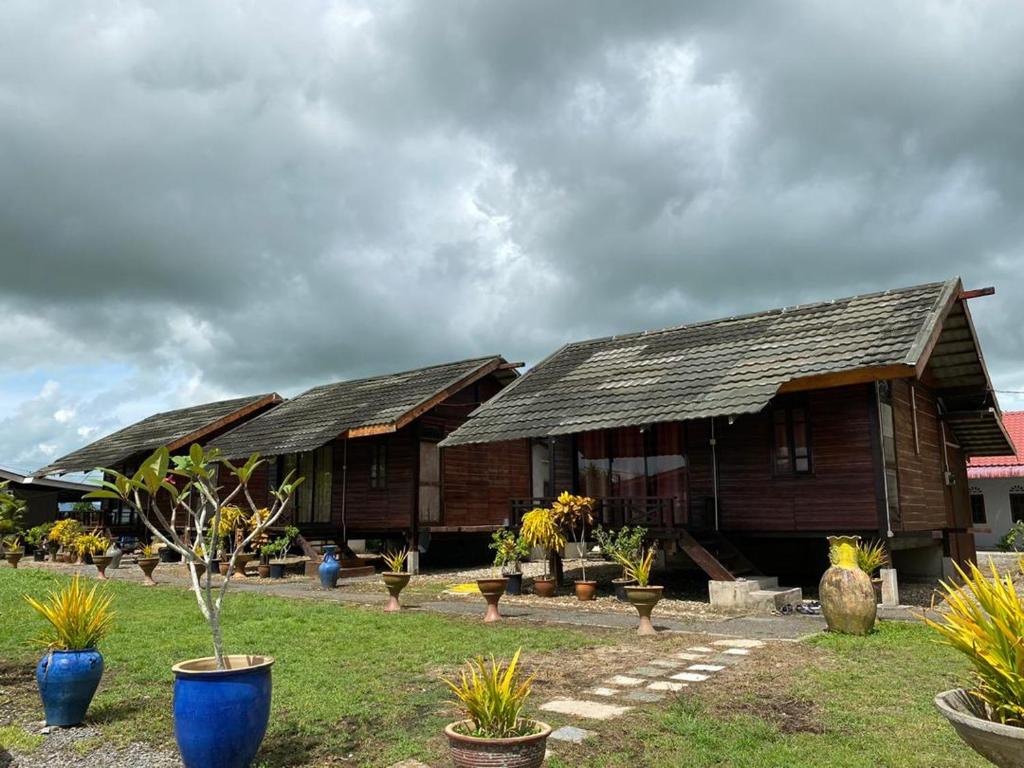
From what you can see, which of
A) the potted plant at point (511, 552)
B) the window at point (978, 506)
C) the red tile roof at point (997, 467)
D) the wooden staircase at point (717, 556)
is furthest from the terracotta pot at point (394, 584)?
the window at point (978, 506)

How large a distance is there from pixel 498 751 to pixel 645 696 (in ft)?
9.81

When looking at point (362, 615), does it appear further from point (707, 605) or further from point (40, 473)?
point (40, 473)

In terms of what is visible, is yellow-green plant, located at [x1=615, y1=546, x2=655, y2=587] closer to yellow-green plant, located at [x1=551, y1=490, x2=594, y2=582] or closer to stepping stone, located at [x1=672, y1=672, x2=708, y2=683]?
yellow-green plant, located at [x1=551, y1=490, x2=594, y2=582]

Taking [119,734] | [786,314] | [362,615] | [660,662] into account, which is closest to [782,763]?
[660,662]

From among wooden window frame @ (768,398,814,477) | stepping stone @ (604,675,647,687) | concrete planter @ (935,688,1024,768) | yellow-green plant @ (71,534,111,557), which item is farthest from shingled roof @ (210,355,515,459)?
concrete planter @ (935,688,1024,768)

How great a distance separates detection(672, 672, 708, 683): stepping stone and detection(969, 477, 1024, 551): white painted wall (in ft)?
82.9

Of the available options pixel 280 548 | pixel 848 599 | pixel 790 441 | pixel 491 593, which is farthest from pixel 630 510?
pixel 280 548

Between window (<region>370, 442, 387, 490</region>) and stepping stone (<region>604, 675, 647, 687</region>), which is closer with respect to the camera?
stepping stone (<region>604, 675, 647, 687</region>)

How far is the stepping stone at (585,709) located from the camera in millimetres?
6223

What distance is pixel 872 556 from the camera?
12.7m

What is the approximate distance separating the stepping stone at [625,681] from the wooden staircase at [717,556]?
6.39 metres

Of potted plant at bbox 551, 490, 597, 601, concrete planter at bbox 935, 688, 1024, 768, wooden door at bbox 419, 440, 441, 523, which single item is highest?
wooden door at bbox 419, 440, 441, 523

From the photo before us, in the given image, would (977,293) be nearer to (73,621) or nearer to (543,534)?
(543,534)

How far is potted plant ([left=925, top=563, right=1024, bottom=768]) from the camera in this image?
313cm
